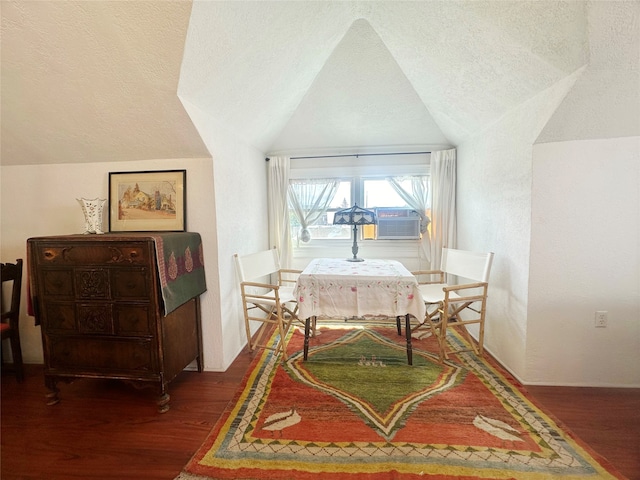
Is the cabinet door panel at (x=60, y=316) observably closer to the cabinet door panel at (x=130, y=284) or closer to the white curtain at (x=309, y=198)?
the cabinet door panel at (x=130, y=284)

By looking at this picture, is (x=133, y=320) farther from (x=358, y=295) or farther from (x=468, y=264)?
(x=468, y=264)

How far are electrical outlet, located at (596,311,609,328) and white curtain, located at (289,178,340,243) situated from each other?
2.71m

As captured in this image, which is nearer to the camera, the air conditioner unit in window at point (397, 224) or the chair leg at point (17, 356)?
the chair leg at point (17, 356)

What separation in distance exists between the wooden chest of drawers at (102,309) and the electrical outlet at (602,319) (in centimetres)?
307

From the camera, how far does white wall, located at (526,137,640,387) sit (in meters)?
1.85

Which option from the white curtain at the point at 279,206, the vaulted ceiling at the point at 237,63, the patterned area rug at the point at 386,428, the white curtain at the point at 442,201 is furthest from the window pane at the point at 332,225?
the patterned area rug at the point at 386,428

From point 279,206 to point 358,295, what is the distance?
183 centimetres

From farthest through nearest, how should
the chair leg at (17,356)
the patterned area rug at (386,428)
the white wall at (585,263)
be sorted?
the chair leg at (17,356), the white wall at (585,263), the patterned area rug at (386,428)

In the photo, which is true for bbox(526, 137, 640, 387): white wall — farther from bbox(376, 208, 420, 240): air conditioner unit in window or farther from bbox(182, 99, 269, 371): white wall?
bbox(182, 99, 269, 371): white wall

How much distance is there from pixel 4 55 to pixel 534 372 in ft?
13.3

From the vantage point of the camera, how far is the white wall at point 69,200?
Result: 217cm

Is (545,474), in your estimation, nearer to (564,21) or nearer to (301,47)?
(564,21)

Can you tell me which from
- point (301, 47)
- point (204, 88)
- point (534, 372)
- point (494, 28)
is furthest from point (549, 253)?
point (204, 88)

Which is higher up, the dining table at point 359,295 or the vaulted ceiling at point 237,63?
the vaulted ceiling at point 237,63
